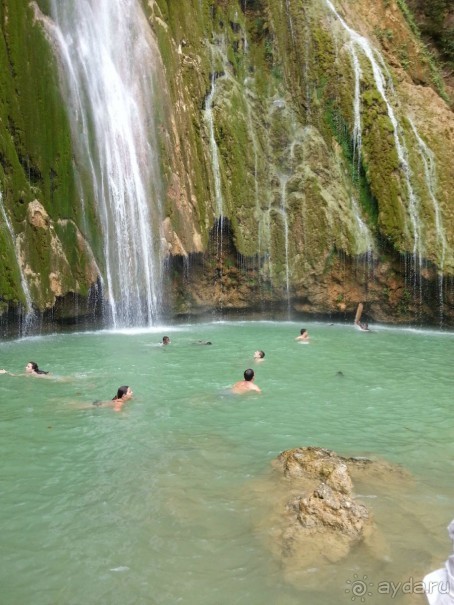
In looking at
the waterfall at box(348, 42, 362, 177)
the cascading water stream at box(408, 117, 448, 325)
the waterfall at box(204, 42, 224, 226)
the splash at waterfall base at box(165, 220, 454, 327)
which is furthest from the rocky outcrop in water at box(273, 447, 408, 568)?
the waterfall at box(348, 42, 362, 177)

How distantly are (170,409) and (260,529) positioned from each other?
166 inches

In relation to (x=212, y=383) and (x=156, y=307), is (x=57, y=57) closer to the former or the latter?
(x=156, y=307)

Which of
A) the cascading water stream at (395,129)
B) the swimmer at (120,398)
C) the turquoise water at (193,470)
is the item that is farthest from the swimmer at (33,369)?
the cascading water stream at (395,129)

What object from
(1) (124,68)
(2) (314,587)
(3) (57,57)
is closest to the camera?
(2) (314,587)

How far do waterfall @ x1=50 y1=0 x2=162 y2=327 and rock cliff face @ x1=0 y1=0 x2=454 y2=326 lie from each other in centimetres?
58

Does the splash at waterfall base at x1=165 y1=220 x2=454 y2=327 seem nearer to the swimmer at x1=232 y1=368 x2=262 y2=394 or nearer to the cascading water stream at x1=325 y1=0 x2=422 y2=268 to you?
the cascading water stream at x1=325 y1=0 x2=422 y2=268

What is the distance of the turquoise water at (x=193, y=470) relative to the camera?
410cm

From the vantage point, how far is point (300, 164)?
21969 mm

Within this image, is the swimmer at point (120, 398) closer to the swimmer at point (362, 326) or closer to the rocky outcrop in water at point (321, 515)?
the rocky outcrop in water at point (321, 515)

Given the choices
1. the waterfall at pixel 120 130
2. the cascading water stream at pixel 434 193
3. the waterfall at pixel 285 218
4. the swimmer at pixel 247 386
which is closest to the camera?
the swimmer at pixel 247 386

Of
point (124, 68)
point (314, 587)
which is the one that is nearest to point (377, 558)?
point (314, 587)

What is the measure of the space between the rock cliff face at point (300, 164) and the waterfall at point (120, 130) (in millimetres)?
578

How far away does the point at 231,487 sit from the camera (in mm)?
5664

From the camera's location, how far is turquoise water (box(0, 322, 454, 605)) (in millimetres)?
4102
